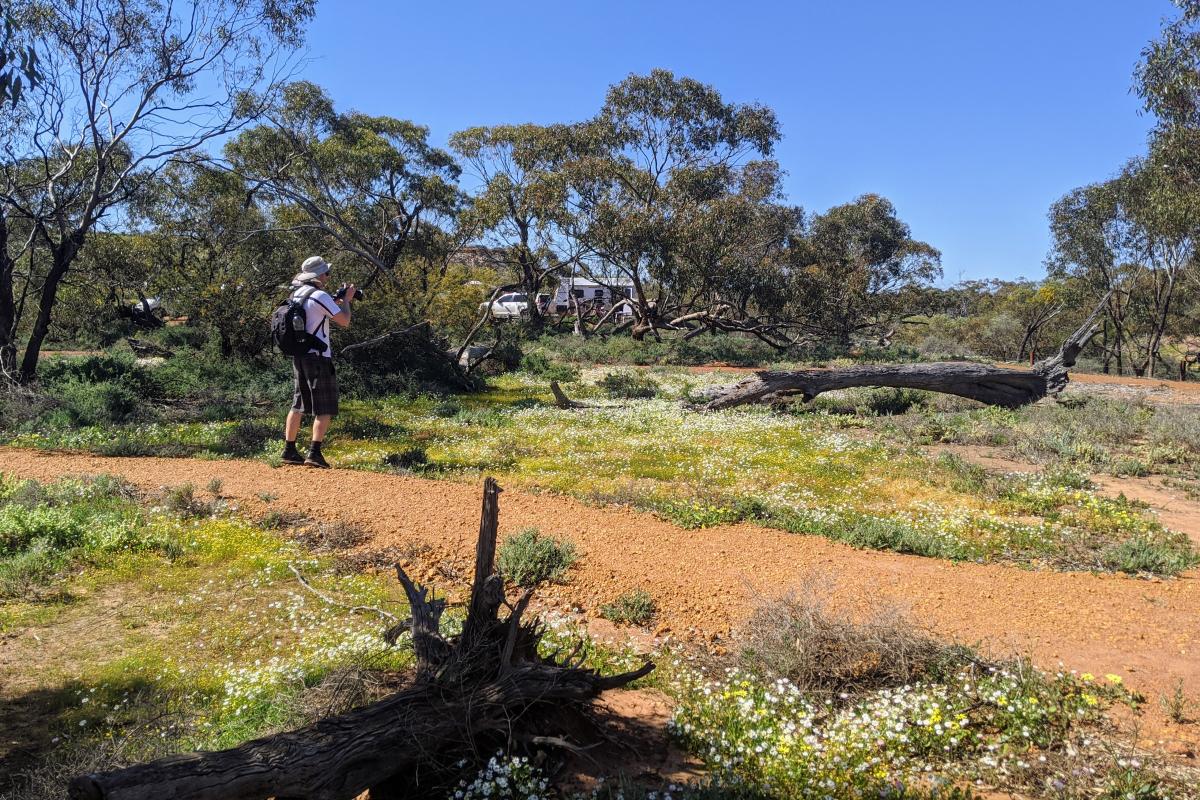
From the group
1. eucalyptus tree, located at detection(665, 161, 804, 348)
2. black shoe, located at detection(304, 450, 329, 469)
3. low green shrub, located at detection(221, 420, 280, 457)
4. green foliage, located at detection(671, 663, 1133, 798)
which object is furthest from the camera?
eucalyptus tree, located at detection(665, 161, 804, 348)

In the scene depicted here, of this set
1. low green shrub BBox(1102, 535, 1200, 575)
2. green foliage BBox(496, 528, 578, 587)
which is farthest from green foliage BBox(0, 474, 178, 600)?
low green shrub BBox(1102, 535, 1200, 575)

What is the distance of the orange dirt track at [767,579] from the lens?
4152mm

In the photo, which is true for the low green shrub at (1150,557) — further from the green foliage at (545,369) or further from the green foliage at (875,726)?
the green foliage at (545,369)

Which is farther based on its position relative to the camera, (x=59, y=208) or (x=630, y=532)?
(x=59, y=208)

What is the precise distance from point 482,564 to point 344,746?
2.85 ft

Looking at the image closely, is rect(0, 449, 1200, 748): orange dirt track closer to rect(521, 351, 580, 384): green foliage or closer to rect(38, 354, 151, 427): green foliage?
rect(38, 354, 151, 427): green foliage

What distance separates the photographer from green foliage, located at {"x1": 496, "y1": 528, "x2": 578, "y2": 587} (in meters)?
5.00

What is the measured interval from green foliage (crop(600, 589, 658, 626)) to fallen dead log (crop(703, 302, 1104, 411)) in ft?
28.8

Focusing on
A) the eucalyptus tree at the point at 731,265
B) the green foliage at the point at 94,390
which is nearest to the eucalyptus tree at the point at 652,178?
the eucalyptus tree at the point at 731,265

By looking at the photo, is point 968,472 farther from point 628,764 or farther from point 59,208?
point 59,208

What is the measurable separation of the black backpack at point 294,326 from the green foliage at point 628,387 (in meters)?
8.53

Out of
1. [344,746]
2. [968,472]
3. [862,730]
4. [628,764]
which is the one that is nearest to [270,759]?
[344,746]

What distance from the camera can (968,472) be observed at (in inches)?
321

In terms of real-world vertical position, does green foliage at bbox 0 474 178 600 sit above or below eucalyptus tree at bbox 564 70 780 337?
below
